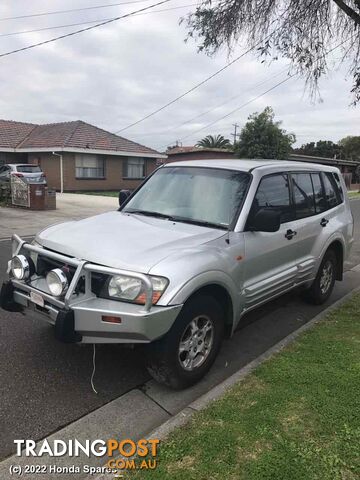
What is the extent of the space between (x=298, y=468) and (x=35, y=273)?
2.46m

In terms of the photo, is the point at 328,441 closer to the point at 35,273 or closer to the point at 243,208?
the point at 243,208

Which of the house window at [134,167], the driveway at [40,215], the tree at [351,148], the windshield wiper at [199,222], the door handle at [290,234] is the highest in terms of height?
the tree at [351,148]

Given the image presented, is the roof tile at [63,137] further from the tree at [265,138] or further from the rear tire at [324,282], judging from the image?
the rear tire at [324,282]

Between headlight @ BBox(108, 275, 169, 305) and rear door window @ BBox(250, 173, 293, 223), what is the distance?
1.40 m

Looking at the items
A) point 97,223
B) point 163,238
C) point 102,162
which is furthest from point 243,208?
point 102,162

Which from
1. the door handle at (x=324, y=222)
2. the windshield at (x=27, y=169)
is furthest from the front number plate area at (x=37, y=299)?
the windshield at (x=27, y=169)

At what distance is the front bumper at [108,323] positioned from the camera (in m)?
2.98

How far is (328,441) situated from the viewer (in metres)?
2.72

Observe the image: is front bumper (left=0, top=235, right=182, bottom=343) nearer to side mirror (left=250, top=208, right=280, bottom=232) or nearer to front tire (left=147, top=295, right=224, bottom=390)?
front tire (left=147, top=295, right=224, bottom=390)

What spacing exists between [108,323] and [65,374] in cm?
98

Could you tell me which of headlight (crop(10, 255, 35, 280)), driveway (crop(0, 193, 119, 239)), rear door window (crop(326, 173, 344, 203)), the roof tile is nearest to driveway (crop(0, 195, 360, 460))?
headlight (crop(10, 255, 35, 280))

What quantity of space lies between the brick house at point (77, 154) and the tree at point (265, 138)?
6.98m

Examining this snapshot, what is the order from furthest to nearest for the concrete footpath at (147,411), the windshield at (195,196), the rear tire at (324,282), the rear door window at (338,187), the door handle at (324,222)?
the rear door window at (338,187)
the rear tire at (324,282)
the door handle at (324,222)
the windshield at (195,196)
the concrete footpath at (147,411)

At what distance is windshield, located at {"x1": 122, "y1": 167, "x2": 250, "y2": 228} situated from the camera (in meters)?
4.09
